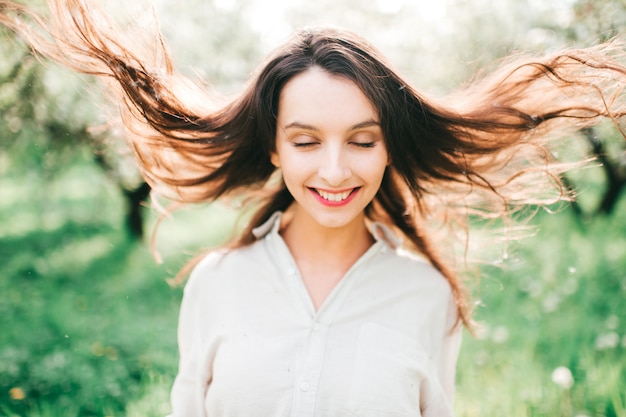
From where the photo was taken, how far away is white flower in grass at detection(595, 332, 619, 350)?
3734 mm

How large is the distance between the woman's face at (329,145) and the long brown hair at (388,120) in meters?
0.04

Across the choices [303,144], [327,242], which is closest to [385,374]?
[327,242]

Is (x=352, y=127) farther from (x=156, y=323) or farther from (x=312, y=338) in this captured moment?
(x=156, y=323)

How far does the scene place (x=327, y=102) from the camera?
2119 mm

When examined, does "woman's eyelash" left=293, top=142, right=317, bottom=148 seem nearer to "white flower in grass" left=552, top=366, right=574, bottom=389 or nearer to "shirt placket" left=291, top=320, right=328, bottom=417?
"shirt placket" left=291, top=320, right=328, bottom=417

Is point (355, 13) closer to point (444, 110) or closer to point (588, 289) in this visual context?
point (588, 289)

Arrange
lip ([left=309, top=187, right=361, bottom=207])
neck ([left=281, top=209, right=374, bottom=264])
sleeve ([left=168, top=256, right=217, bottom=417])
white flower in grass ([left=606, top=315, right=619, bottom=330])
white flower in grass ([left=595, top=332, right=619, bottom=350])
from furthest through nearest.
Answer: white flower in grass ([left=606, top=315, right=619, bottom=330]) < white flower in grass ([left=595, top=332, right=619, bottom=350]) < neck ([left=281, top=209, right=374, bottom=264]) < sleeve ([left=168, top=256, right=217, bottom=417]) < lip ([left=309, top=187, right=361, bottom=207])

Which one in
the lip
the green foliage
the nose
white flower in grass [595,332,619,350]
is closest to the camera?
the nose

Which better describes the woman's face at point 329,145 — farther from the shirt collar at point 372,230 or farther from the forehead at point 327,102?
the shirt collar at point 372,230

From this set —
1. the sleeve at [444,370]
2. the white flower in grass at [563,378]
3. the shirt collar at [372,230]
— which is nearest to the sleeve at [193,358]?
the shirt collar at [372,230]

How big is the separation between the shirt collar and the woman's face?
28 cm

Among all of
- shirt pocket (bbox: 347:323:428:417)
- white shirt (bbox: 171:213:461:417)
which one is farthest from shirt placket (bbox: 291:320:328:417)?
shirt pocket (bbox: 347:323:428:417)

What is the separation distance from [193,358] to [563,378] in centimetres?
186

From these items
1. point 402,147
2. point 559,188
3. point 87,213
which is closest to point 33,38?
point 402,147
